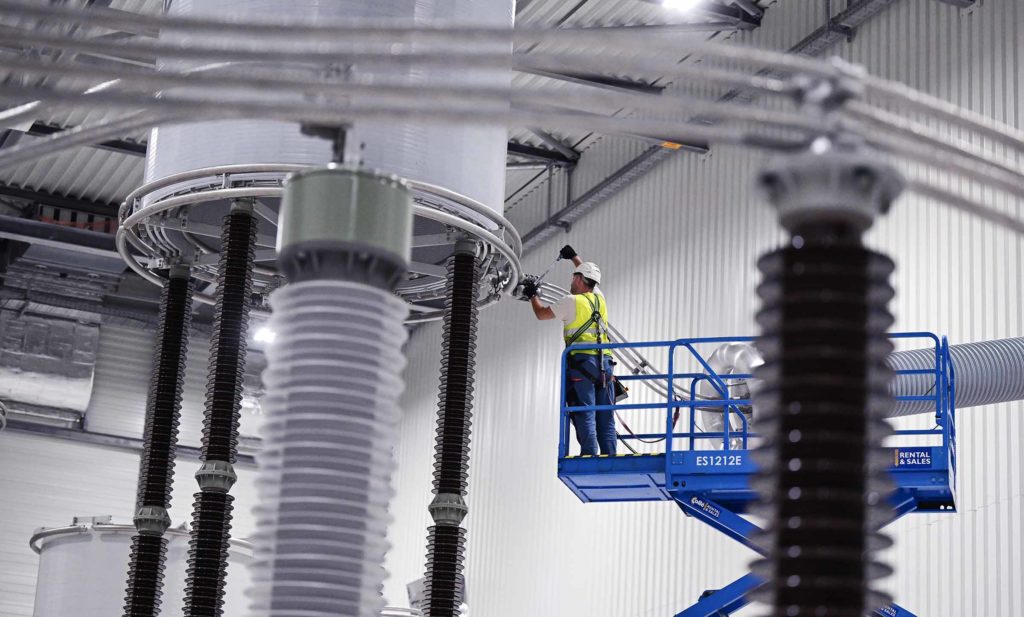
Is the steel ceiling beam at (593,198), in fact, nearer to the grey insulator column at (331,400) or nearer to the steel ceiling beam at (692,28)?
the steel ceiling beam at (692,28)

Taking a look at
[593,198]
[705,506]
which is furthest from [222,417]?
[593,198]

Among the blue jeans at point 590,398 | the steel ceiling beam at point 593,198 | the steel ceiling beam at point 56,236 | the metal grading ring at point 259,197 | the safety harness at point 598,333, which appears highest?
the steel ceiling beam at point 593,198

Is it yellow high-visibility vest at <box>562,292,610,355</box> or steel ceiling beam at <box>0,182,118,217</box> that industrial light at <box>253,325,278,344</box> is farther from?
yellow high-visibility vest at <box>562,292,610,355</box>

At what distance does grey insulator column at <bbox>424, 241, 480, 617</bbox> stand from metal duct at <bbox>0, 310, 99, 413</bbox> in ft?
58.1

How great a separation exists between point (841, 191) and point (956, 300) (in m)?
15.1

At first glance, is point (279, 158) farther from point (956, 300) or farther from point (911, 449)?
point (956, 300)

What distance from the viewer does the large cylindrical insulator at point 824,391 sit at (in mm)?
3539

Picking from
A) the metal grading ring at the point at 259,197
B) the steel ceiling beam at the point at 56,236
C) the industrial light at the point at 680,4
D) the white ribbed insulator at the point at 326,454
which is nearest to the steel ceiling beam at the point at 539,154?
the industrial light at the point at 680,4

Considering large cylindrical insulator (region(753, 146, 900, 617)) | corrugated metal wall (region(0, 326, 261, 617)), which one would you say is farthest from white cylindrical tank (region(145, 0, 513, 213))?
corrugated metal wall (region(0, 326, 261, 617))

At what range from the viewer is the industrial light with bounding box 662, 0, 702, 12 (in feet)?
72.3

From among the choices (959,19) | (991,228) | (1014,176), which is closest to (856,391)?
(1014,176)

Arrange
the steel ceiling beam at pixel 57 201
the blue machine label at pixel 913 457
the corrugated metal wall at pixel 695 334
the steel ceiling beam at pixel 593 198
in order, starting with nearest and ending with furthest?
the blue machine label at pixel 913 457
the corrugated metal wall at pixel 695 334
the steel ceiling beam at pixel 593 198
the steel ceiling beam at pixel 57 201

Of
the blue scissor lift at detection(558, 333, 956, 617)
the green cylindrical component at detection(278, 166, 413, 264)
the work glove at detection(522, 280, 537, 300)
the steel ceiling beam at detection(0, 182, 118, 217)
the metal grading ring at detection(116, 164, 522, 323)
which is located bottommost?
the green cylindrical component at detection(278, 166, 413, 264)

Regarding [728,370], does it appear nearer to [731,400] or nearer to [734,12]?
[731,400]
